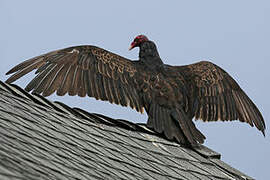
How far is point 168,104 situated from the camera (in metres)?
8.86

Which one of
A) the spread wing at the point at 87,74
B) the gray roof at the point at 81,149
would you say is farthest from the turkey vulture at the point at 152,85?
the gray roof at the point at 81,149

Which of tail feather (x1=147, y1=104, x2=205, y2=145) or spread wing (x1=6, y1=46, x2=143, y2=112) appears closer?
tail feather (x1=147, y1=104, x2=205, y2=145)

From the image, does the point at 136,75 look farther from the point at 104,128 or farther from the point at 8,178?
the point at 8,178

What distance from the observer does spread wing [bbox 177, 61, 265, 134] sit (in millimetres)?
9453

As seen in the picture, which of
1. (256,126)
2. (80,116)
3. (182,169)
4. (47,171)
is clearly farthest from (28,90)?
(47,171)

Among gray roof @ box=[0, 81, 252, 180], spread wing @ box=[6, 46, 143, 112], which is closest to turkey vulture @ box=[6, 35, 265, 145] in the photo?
spread wing @ box=[6, 46, 143, 112]

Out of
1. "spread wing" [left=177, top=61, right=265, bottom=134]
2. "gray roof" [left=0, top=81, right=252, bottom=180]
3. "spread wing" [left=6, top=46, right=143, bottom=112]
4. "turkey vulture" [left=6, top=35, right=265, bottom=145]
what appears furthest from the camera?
"spread wing" [left=177, top=61, right=265, bottom=134]

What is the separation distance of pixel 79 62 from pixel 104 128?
1895 millimetres

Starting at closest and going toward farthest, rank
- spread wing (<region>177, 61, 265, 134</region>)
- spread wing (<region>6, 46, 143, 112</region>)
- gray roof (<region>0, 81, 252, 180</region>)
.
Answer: gray roof (<region>0, 81, 252, 180</region>)
spread wing (<region>6, 46, 143, 112</region>)
spread wing (<region>177, 61, 265, 134</region>)

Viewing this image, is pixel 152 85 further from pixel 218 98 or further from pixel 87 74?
pixel 218 98

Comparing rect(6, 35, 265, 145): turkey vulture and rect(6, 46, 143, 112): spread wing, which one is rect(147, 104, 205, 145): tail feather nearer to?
rect(6, 35, 265, 145): turkey vulture

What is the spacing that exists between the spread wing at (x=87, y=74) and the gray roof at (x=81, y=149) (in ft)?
2.87

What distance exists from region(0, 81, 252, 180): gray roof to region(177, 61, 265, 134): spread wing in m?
1.21

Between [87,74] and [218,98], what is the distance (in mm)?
1542
